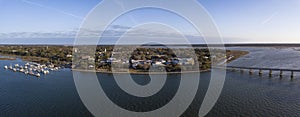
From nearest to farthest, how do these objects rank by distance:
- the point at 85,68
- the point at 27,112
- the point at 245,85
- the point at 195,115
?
the point at 195,115
the point at 27,112
the point at 245,85
the point at 85,68

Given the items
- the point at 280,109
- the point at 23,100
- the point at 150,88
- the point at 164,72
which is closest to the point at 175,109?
the point at 150,88

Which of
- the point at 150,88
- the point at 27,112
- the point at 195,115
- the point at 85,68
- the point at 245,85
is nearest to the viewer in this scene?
the point at 195,115

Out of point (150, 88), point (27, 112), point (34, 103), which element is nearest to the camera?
point (27, 112)

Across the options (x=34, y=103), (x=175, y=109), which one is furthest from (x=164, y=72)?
(x=34, y=103)

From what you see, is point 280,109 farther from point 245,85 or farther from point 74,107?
point 74,107

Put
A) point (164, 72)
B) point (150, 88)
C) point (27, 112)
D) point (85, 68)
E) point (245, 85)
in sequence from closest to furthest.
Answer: point (27, 112)
point (150, 88)
point (245, 85)
point (164, 72)
point (85, 68)

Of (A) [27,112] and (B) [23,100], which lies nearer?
(A) [27,112]

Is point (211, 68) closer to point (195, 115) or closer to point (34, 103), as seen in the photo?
point (195, 115)

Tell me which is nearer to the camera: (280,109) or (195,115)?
(195,115)

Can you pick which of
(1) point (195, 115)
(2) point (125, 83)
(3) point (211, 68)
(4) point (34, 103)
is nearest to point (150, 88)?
(2) point (125, 83)
